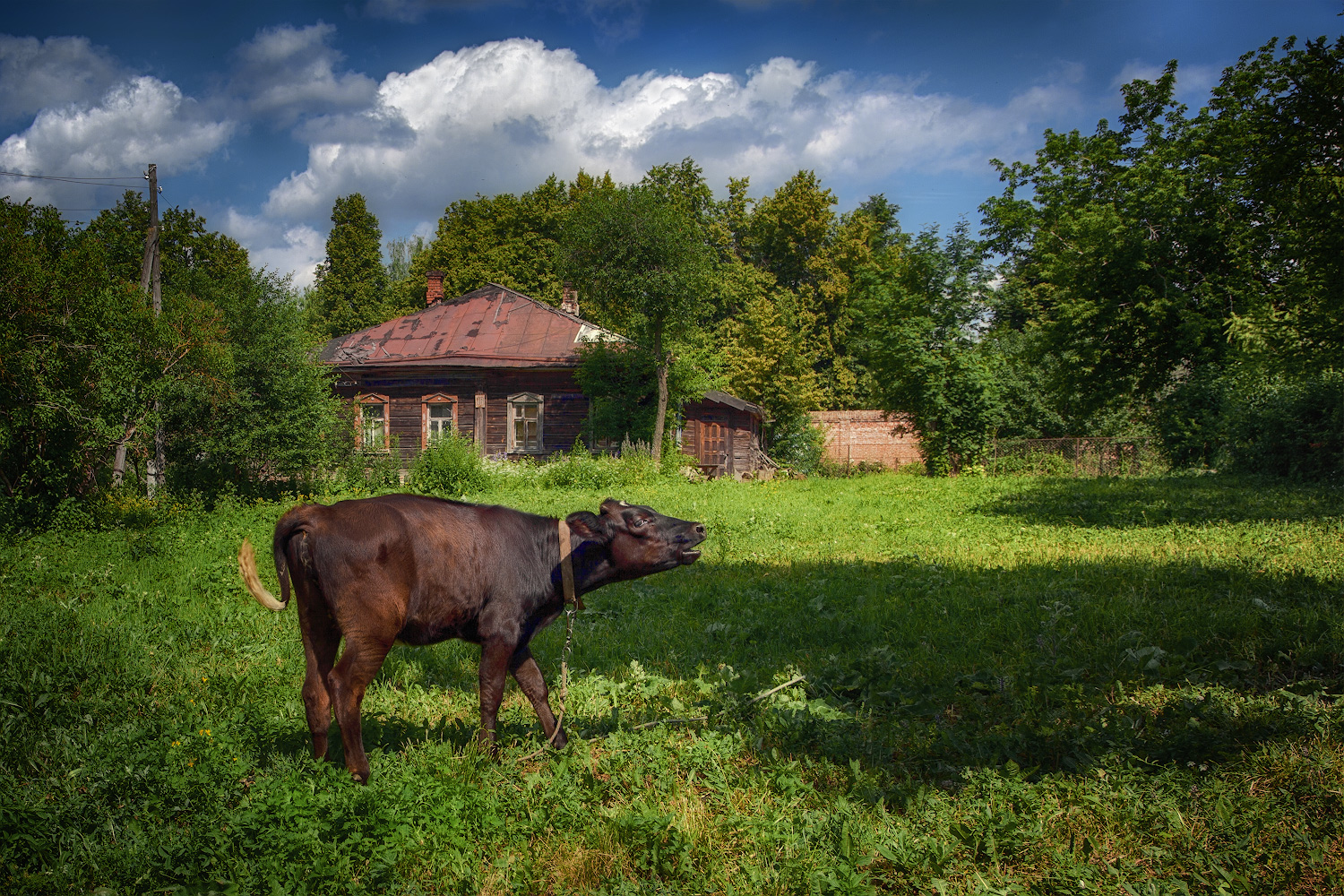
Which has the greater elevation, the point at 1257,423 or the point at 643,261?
the point at 643,261

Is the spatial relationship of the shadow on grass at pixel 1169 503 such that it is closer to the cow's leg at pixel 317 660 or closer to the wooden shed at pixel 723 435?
the wooden shed at pixel 723 435

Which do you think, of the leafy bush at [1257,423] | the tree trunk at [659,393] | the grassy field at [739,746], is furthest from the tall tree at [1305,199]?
the tree trunk at [659,393]

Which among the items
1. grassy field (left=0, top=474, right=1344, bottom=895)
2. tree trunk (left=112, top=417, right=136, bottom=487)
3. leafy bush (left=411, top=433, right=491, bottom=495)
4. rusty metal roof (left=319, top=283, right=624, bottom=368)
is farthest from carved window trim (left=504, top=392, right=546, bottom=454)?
grassy field (left=0, top=474, right=1344, bottom=895)

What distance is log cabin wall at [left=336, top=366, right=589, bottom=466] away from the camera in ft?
84.9

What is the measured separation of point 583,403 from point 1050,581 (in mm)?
19609

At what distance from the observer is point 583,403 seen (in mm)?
26094

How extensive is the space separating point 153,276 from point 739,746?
2052 cm

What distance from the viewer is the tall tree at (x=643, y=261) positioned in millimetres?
24141

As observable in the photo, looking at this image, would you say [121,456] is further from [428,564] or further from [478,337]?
[428,564]

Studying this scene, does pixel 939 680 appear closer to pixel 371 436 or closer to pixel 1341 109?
pixel 1341 109

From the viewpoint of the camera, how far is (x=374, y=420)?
2592cm

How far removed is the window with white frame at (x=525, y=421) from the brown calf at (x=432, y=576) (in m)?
22.0

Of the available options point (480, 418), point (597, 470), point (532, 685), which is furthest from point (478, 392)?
point (532, 685)

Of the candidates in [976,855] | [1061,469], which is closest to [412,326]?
[1061,469]
